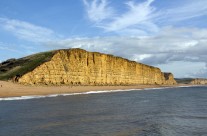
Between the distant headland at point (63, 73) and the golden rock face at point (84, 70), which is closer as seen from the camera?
the distant headland at point (63, 73)

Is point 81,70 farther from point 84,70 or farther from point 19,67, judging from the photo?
point 19,67

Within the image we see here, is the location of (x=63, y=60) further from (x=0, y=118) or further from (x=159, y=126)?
(x=159, y=126)

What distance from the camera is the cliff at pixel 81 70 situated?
70875mm

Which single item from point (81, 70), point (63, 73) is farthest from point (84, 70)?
point (63, 73)

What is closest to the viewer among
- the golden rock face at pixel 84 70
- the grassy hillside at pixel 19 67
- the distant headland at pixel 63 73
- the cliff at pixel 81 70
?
the distant headland at pixel 63 73

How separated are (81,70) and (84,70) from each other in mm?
1800

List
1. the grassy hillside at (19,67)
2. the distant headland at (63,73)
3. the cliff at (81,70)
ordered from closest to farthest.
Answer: the distant headland at (63,73), the grassy hillside at (19,67), the cliff at (81,70)

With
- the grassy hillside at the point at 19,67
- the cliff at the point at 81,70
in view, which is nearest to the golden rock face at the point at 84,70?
the cliff at the point at 81,70

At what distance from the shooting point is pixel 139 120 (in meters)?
21.9

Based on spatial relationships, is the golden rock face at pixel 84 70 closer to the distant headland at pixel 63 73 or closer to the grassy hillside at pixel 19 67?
the distant headland at pixel 63 73

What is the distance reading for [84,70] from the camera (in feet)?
292

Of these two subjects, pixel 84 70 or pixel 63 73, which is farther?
pixel 84 70

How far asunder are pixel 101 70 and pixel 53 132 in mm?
82218

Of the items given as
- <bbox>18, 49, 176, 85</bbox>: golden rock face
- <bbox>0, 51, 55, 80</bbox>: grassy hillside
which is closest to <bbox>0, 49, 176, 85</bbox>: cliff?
<bbox>18, 49, 176, 85</bbox>: golden rock face
